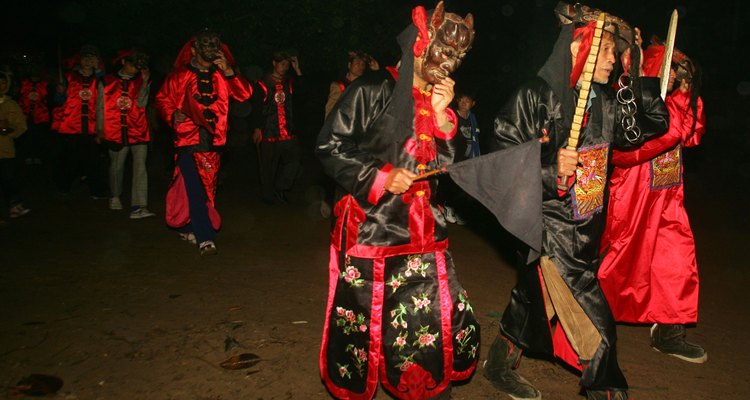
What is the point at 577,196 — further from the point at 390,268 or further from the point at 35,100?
the point at 35,100

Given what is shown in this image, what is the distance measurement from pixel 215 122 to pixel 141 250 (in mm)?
1750

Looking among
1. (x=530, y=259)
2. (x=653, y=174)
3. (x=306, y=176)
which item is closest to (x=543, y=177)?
(x=530, y=259)

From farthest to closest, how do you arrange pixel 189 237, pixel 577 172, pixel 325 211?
pixel 325 211, pixel 189 237, pixel 577 172

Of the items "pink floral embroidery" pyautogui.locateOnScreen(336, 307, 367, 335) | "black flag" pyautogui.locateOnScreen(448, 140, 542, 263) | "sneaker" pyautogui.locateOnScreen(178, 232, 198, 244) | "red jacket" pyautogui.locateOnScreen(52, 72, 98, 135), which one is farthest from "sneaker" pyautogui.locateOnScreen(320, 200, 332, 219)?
"black flag" pyautogui.locateOnScreen(448, 140, 542, 263)

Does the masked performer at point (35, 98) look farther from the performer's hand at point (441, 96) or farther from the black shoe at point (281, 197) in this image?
the performer's hand at point (441, 96)

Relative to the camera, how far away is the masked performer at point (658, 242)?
429 centimetres

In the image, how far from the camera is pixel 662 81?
358 centimetres

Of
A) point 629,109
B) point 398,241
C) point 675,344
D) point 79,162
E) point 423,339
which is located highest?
point 629,109

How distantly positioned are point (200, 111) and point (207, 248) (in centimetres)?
Result: 150

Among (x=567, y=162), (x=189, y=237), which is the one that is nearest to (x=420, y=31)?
(x=567, y=162)

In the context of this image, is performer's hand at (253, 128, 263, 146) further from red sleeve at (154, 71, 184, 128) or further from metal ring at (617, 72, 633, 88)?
metal ring at (617, 72, 633, 88)

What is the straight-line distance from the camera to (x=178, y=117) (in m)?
6.21

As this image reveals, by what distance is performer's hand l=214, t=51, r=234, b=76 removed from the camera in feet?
20.4

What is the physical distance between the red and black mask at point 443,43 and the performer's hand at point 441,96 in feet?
0.14
